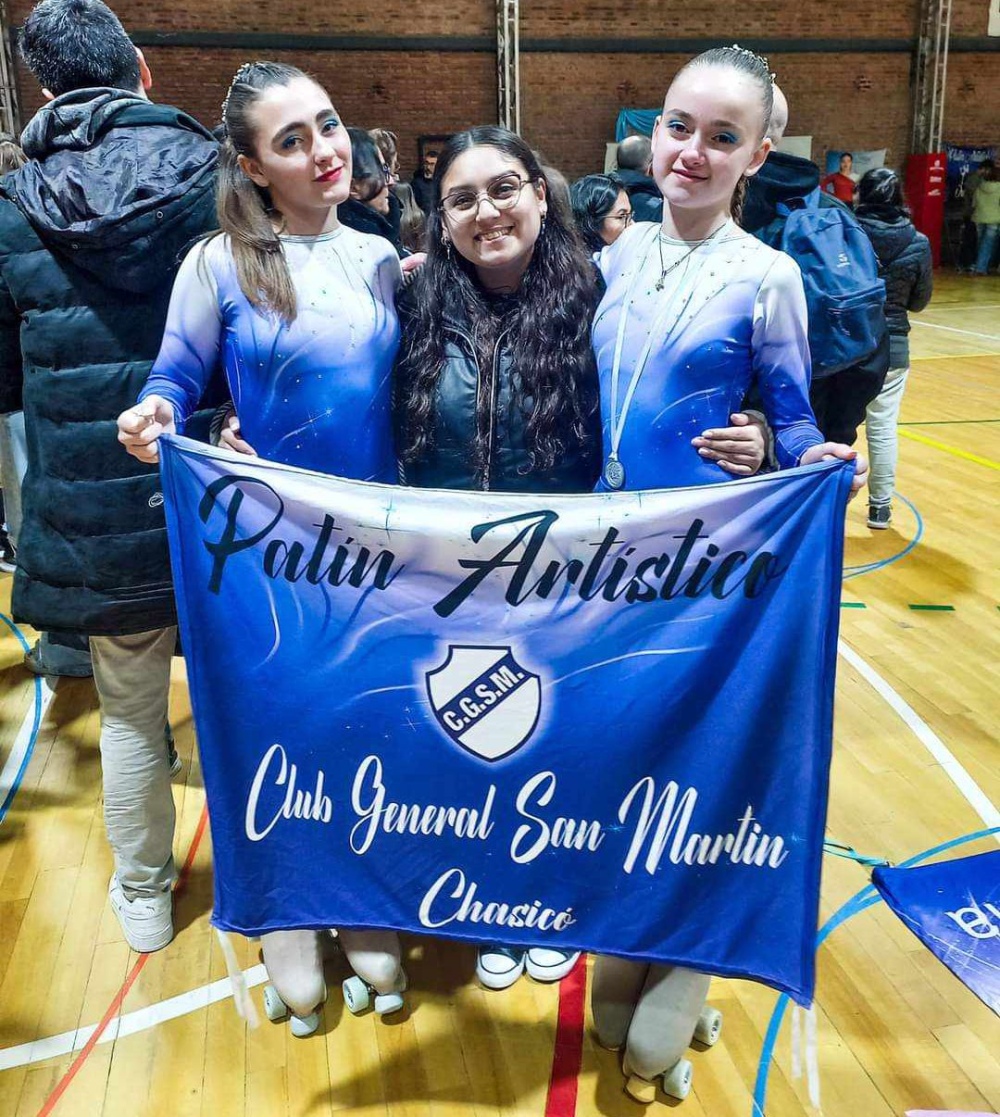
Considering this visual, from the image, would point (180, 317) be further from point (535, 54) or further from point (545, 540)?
point (535, 54)

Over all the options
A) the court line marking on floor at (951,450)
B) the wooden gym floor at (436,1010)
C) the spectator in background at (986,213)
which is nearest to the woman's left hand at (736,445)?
the wooden gym floor at (436,1010)

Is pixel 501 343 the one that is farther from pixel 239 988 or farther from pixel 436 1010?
pixel 239 988

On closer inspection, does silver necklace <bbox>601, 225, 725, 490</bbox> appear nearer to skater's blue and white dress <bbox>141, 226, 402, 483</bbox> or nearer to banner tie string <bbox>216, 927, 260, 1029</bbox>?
skater's blue and white dress <bbox>141, 226, 402, 483</bbox>

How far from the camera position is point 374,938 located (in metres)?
2.04

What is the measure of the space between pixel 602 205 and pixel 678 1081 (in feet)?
9.12

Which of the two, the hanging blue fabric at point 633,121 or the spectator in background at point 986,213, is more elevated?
the hanging blue fabric at point 633,121

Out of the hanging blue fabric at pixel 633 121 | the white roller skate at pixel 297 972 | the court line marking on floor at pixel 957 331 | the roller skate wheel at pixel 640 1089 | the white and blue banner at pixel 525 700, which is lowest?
the roller skate wheel at pixel 640 1089

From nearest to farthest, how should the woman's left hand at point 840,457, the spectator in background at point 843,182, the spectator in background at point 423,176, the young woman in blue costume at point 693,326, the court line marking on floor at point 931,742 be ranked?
1. the woman's left hand at point 840,457
2. the young woman in blue costume at point 693,326
3. the court line marking on floor at point 931,742
4. the spectator in background at point 423,176
5. the spectator in background at point 843,182

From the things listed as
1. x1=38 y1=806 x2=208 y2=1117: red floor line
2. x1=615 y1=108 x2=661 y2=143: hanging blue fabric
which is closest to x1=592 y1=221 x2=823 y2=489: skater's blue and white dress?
x1=38 y1=806 x2=208 y2=1117: red floor line

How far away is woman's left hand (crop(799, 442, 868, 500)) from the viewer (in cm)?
154

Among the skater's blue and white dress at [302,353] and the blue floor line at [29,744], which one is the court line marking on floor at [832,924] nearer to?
the skater's blue and white dress at [302,353]

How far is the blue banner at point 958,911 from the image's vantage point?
1901 mm

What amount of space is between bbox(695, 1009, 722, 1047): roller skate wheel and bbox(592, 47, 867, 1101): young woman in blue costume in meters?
0.14

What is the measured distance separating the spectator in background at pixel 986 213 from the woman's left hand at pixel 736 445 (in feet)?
49.2
